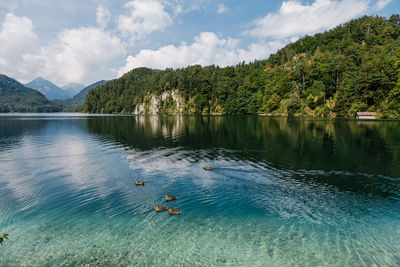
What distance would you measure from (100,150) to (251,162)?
23.5m

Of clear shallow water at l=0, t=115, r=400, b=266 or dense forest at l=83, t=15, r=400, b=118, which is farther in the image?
dense forest at l=83, t=15, r=400, b=118

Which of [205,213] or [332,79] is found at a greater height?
[332,79]

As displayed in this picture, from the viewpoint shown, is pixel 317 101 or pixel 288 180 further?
pixel 317 101

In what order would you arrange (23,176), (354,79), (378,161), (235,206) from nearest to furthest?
(235,206), (23,176), (378,161), (354,79)

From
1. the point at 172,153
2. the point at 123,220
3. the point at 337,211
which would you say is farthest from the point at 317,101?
the point at 123,220

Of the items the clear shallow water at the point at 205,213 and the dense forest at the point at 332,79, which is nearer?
the clear shallow water at the point at 205,213

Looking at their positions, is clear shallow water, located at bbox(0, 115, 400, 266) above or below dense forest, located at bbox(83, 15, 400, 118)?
below

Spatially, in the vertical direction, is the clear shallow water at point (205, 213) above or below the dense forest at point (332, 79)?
below

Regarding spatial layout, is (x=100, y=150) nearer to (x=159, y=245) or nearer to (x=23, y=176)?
(x=23, y=176)

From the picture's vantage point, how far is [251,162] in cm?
2495

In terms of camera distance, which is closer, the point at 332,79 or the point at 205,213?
the point at 205,213

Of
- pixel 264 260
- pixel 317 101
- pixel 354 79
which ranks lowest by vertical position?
→ pixel 264 260

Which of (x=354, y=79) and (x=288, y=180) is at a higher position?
(x=354, y=79)

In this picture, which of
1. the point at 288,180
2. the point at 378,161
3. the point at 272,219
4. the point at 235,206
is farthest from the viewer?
the point at 378,161
